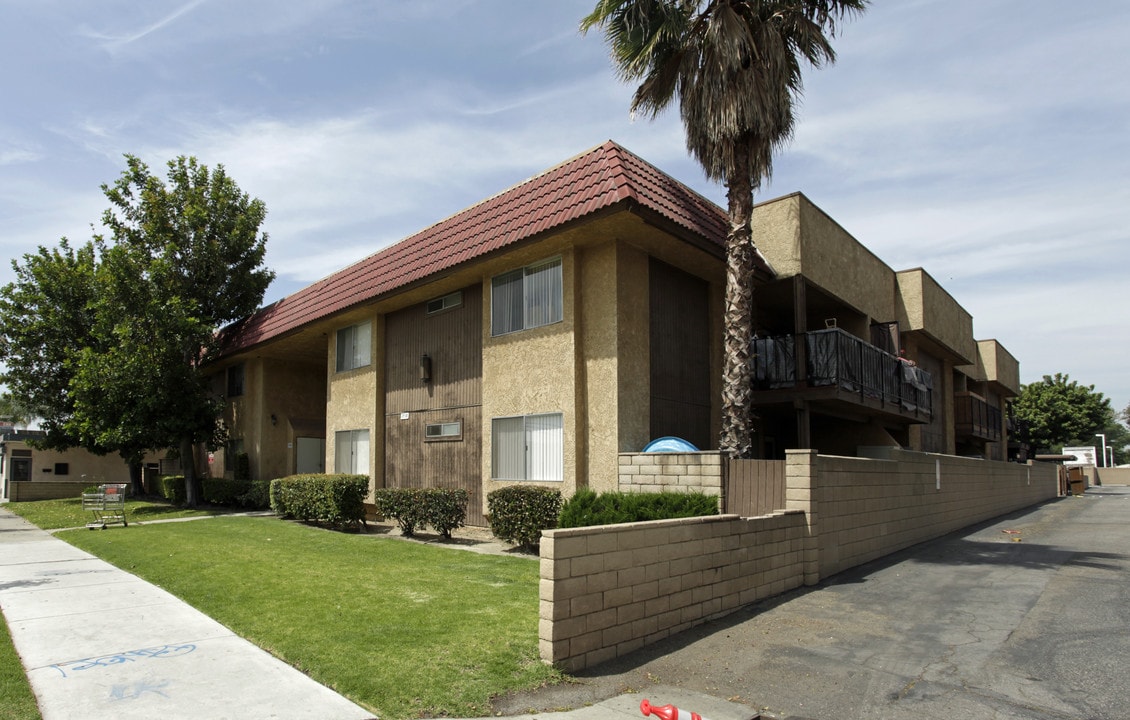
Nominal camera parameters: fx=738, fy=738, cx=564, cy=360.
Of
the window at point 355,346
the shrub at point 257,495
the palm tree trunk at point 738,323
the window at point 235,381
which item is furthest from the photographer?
the window at point 235,381

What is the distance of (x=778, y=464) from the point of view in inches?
400

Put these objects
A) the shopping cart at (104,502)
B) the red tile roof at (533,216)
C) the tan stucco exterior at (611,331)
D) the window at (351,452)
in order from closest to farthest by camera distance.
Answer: the red tile roof at (533,216) → the tan stucco exterior at (611,331) → the shopping cart at (104,502) → the window at (351,452)

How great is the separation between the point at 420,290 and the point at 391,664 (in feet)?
36.4

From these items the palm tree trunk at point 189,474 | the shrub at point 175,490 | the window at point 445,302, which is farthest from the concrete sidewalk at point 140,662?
the shrub at point 175,490

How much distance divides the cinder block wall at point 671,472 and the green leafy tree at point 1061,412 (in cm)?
5360

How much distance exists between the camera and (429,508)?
44.8 ft

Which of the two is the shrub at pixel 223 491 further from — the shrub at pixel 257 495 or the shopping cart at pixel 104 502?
the shopping cart at pixel 104 502

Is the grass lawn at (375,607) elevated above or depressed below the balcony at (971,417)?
below

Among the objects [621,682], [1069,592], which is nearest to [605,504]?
[621,682]

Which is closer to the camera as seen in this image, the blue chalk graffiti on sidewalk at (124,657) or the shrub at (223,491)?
the blue chalk graffiti on sidewalk at (124,657)

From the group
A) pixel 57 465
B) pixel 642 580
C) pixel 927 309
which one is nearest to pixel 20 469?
pixel 57 465

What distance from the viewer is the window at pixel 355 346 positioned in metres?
19.0

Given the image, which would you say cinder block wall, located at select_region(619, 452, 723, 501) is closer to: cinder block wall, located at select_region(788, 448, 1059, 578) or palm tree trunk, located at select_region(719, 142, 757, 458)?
cinder block wall, located at select_region(788, 448, 1059, 578)

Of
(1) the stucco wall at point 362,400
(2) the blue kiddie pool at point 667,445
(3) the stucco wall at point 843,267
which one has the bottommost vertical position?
(2) the blue kiddie pool at point 667,445
